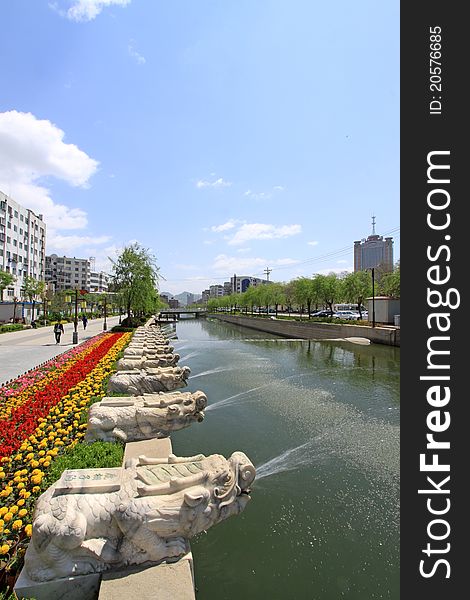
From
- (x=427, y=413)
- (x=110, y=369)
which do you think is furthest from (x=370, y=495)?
(x=110, y=369)

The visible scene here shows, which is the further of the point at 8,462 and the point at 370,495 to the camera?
the point at 370,495

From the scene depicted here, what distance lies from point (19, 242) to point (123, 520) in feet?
220

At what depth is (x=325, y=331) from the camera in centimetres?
3409

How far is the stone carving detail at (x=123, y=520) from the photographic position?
2773 millimetres

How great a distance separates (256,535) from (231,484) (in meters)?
2.18

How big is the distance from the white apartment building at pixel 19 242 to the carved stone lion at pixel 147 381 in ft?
165

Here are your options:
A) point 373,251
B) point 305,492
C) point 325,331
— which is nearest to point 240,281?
point 373,251

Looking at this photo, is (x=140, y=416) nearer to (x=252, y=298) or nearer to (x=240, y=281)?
(x=252, y=298)

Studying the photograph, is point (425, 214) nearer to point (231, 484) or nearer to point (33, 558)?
point (231, 484)

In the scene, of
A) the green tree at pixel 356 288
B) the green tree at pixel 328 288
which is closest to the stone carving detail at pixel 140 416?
the green tree at pixel 328 288

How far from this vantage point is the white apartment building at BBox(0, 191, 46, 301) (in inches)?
2133

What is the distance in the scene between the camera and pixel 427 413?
4262 millimetres

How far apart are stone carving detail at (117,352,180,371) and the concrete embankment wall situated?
19486 millimetres


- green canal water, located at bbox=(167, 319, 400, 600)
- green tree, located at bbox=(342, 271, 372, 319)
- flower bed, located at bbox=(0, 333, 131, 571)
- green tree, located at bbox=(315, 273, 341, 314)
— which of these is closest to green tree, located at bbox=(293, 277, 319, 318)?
green tree, located at bbox=(315, 273, 341, 314)
